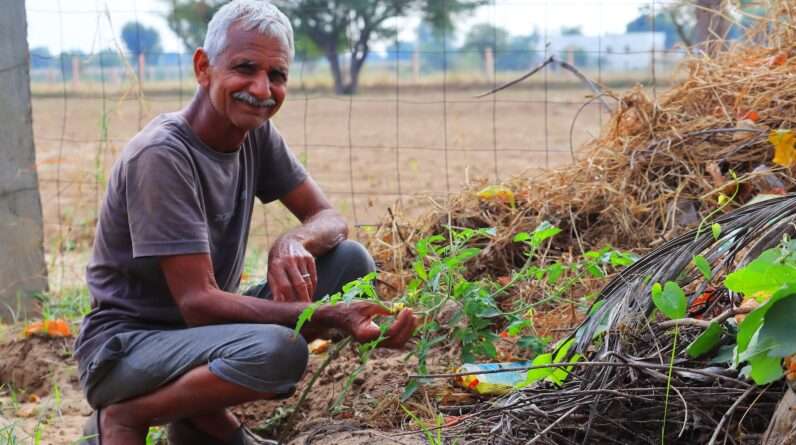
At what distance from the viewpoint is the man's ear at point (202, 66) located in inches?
117

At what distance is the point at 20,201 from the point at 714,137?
2991 millimetres

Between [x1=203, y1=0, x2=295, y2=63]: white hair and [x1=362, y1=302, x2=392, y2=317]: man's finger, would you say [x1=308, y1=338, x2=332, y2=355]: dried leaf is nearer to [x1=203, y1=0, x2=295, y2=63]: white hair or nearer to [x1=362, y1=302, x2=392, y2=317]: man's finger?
[x1=362, y1=302, x2=392, y2=317]: man's finger

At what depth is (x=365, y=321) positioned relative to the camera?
9.14 ft

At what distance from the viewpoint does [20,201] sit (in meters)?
4.58

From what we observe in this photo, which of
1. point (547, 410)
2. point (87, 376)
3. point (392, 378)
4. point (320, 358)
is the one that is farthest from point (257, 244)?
point (547, 410)

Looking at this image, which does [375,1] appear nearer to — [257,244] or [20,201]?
[257,244]

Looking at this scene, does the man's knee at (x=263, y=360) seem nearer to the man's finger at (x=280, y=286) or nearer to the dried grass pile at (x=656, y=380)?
the man's finger at (x=280, y=286)

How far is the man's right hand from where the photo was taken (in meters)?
2.75

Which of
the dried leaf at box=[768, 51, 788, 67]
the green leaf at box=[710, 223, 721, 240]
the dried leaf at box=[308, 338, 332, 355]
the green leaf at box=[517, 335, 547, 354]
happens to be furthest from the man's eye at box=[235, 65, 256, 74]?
the dried leaf at box=[768, 51, 788, 67]

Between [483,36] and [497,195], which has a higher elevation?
[483,36]

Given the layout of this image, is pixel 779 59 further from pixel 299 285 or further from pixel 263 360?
pixel 263 360

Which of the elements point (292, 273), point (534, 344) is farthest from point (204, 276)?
point (534, 344)

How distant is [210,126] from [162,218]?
1.19 ft

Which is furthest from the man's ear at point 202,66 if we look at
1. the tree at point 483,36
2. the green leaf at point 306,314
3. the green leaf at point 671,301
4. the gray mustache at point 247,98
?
the tree at point 483,36
